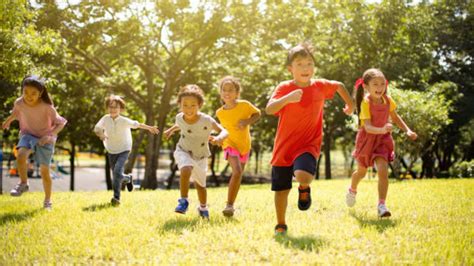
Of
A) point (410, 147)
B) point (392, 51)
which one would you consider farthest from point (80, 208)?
point (392, 51)

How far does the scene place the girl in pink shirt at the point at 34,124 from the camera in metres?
6.46

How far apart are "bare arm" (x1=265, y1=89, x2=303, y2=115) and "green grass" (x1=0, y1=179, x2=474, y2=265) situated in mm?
1294

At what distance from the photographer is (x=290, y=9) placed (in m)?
17.8

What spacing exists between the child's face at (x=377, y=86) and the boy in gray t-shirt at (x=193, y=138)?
205cm

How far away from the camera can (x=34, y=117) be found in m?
6.62

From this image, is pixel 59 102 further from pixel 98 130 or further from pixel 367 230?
pixel 367 230

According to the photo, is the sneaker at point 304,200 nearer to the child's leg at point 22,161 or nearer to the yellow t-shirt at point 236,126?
the yellow t-shirt at point 236,126

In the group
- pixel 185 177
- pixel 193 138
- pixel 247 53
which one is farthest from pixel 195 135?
pixel 247 53

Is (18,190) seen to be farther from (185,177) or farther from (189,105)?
(189,105)

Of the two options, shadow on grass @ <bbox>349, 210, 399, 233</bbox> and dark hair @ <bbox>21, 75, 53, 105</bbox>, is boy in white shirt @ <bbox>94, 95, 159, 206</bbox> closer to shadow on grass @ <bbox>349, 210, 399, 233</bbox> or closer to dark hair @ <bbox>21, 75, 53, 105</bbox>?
dark hair @ <bbox>21, 75, 53, 105</bbox>

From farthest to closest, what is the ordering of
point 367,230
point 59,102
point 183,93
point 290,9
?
1. point 59,102
2. point 290,9
3. point 183,93
4. point 367,230

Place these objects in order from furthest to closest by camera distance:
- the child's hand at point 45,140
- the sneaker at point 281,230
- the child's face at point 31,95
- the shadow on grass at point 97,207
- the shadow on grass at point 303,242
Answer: the shadow on grass at point 97,207 < the child's hand at point 45,140 < the child's face at point 31,95 < the sneaker at point 281,230 < the shadow on grass at point 303,242

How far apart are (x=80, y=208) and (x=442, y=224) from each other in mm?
5169

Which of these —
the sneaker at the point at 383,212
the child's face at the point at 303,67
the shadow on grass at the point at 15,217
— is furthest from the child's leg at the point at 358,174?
the shadow on grass at the point at 15,217
